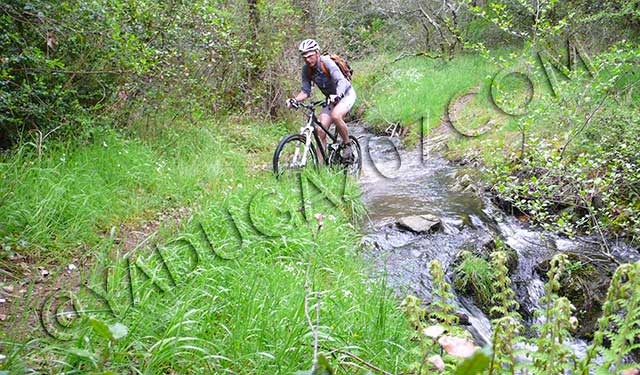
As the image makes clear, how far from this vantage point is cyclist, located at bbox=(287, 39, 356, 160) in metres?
6.09

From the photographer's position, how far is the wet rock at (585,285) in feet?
13.0

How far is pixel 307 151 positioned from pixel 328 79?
1157mm

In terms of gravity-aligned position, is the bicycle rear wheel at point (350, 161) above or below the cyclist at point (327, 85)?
below

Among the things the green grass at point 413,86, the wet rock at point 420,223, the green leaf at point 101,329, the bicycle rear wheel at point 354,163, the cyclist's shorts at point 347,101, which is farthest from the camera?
the green grass at point 413,86

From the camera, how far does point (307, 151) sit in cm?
594

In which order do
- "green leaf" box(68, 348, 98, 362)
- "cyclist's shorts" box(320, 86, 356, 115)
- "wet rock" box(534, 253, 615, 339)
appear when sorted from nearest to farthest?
"green leaf" box(68, 348, 98, 362)
"wet rock" box(534, 253, 615, 339)
"cyclist's shorts" box(320, 86, 356, 115)

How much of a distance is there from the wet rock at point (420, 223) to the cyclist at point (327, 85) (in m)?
1.72

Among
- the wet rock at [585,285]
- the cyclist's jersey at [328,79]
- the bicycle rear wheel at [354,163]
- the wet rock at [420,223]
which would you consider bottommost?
the wet rock at [585,285]

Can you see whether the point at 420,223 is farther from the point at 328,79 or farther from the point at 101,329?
the point at 101,329

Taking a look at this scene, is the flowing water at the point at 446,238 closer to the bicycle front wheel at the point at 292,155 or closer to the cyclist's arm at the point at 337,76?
the bicycle front wheel at the point at 292,155

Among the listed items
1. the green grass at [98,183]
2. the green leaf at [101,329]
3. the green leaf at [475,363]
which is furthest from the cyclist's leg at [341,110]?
the green leaf at [475,363]

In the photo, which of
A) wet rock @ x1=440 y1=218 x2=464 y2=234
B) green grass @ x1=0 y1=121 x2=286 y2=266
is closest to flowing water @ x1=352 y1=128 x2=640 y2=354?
wet rock @ x1=440 y1=218 x2=464 y2=234

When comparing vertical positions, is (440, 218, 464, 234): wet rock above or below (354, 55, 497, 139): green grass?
below

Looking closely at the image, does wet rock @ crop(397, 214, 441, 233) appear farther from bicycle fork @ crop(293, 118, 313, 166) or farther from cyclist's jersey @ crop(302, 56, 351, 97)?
cyclist's jersey @ crop(302, 56, 351, 97)
